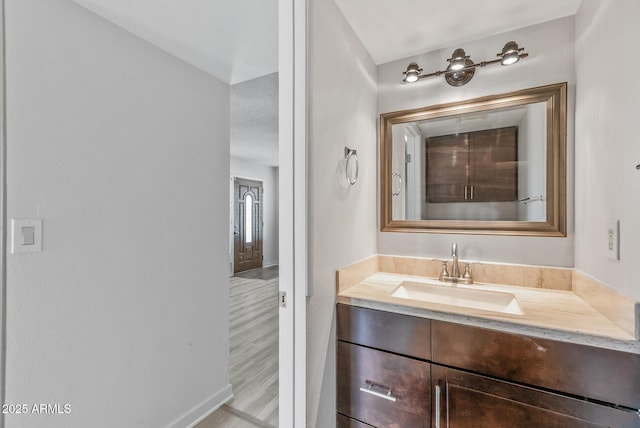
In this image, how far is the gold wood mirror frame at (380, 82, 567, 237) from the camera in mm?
1403

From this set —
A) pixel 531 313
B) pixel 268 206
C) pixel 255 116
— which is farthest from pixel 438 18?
pixel 268 206

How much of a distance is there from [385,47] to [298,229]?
1.26m

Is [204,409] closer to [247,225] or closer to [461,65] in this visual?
[461,65]

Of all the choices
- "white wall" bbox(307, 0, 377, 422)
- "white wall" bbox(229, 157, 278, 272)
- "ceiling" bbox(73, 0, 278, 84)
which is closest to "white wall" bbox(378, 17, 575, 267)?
"white wall" bbox(307, 0, 377, 422)

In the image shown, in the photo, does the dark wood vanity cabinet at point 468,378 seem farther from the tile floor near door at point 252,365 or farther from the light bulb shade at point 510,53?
the light bulb shade at point 510,53

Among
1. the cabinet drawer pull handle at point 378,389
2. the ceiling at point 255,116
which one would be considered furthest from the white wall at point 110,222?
the cabinet drawer pull handle at point 378,389

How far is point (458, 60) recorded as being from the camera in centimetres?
150

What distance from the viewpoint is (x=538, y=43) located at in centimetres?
146

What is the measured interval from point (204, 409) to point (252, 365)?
22.9 inches

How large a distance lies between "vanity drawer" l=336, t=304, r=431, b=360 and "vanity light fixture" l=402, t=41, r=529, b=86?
4.34 feet

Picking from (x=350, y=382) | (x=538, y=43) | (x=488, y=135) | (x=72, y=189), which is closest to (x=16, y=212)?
(x=72, y=189)

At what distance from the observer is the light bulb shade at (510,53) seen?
1417 millimetres

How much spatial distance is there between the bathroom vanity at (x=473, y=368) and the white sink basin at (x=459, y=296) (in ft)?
0.63

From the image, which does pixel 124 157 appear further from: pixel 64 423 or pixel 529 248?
pixel 529 248
